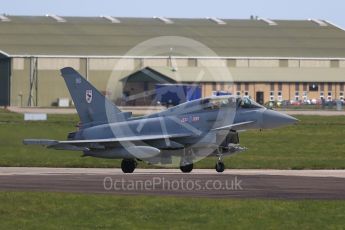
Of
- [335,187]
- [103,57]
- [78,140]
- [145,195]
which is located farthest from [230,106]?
[103,57]

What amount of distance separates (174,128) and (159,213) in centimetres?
1529

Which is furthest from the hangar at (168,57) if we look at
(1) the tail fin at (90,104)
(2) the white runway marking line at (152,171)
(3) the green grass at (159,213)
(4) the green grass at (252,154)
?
(3) the green grass at (159,213)

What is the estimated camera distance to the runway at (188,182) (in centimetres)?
2681

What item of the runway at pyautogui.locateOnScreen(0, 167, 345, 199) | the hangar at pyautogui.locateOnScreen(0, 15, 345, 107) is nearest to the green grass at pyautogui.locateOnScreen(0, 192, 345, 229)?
the runway at pyautogui.locateOnScreen(0, 167, 345, 199)

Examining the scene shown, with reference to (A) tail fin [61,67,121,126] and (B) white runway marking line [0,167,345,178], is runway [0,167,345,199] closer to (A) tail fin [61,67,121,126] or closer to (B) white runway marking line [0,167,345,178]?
(B) white runway marking line [0,167,345,178]

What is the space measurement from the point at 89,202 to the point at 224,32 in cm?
11901

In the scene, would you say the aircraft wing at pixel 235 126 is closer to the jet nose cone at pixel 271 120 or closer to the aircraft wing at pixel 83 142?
the jet nose cone at pixel 271 120

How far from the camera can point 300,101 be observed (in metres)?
131

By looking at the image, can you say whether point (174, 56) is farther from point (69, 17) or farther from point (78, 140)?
point (78, 140)

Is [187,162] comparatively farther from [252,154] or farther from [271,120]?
[252,154]

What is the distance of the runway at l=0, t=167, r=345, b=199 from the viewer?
88.0ft

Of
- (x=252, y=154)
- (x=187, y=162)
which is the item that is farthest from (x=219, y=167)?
(x=252, y=154)

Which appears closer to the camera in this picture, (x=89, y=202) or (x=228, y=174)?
(x=89, y=202)

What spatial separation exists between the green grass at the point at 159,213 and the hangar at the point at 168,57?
9936 centimetres
